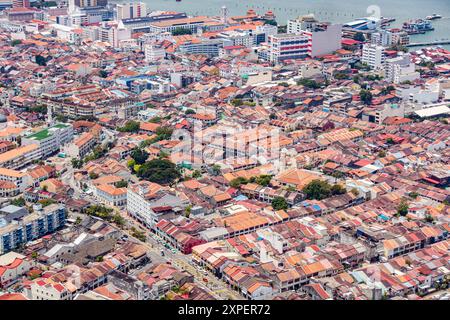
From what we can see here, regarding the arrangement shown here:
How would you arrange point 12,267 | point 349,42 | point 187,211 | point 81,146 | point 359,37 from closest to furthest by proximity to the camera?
point 12,267
point 187,211
point 81,146
point 349,42
point 359,37

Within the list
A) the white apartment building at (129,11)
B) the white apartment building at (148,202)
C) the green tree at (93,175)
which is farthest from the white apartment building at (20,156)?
the white apartment building at (129,11)

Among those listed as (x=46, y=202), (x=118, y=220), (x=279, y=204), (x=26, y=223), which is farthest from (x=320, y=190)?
(x=26, y=223)

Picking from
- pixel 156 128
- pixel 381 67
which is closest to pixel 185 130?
pixel 156 128

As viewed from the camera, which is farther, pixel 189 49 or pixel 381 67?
pixel 189 49

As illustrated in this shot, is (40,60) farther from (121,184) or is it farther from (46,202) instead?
(46,202)

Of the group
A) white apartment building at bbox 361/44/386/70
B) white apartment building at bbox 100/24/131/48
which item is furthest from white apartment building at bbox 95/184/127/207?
white apartment building at bbox 100/24/131/48

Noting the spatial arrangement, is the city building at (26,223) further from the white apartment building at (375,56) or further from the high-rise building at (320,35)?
the high-rise building at (320,35)

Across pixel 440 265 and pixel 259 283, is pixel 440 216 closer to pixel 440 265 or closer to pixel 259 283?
pixel 440 265
